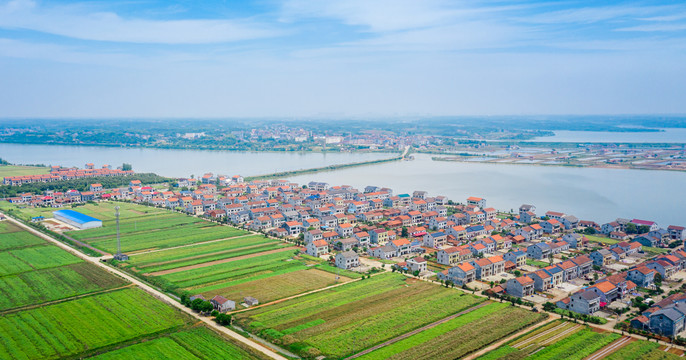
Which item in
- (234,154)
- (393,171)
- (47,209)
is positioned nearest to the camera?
(47,209)

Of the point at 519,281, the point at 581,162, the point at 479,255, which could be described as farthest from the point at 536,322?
the point at 581,162

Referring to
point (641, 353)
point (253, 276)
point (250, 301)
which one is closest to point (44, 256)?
point (253, 276)

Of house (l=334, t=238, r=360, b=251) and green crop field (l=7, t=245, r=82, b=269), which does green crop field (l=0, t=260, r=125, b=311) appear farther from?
house (l=334, t=238, r=360, b=251)

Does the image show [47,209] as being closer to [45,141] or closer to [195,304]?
[195,304]

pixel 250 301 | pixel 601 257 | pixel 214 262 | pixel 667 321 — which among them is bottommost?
pixel 214 262

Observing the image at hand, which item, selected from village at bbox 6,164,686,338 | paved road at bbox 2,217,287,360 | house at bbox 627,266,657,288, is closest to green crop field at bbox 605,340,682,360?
village at bbox 6,164,686,338

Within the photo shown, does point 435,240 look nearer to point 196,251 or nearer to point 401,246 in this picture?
point 401,246
